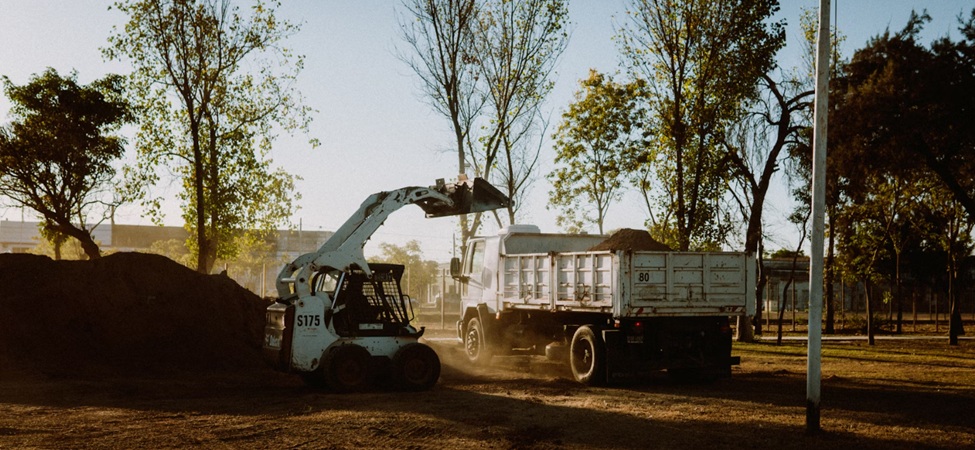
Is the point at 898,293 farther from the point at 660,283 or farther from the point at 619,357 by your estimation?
the point at 619,357

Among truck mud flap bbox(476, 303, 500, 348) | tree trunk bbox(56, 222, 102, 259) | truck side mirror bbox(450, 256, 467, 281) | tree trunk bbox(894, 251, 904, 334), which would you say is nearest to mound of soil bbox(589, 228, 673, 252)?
truck mud flap bbox(476, 303, 500, 348)

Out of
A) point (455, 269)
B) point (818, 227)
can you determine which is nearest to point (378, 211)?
point (455, 269)

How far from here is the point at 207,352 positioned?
20000mm

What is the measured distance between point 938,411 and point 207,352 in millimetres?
14834

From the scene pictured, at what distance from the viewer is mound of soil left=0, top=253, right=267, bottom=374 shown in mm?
18953

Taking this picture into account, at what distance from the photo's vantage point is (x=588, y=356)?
16.2 metres

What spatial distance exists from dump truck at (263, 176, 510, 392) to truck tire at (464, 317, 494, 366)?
416 centimetres

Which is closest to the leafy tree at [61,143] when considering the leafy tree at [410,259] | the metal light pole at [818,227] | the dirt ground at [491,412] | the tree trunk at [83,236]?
the tree trunk at [83,236]

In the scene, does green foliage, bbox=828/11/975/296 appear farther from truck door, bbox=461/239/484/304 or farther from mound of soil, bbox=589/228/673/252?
truck door, bbox=461/239/484/304

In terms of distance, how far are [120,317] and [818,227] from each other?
51.9ft

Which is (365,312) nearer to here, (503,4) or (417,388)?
(417,388)

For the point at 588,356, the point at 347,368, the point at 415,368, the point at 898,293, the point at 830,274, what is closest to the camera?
the point at 347,368

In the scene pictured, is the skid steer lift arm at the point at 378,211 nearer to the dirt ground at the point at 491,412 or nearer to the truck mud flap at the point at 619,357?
the dirt ground at the point at 491,412

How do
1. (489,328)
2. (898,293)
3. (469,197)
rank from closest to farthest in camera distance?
1. (469,197)
2. (489,328)
3. (898,293)
